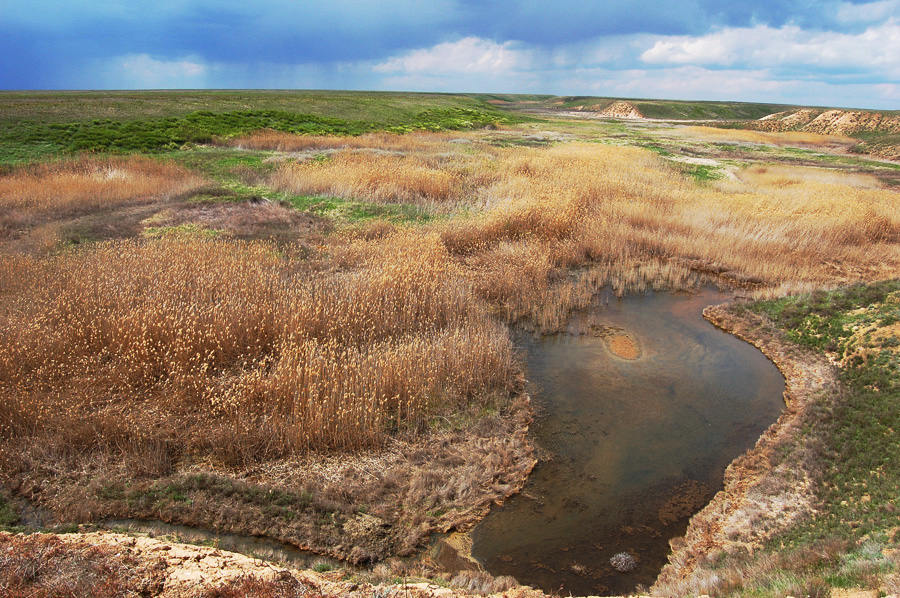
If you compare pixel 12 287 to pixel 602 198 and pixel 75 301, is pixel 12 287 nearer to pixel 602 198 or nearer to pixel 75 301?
pixel 75 301

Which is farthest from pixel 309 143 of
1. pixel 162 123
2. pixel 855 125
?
pixel 855 125

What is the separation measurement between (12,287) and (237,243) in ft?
13.1

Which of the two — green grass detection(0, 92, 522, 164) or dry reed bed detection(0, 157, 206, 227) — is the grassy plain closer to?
dry reed bed detection(0, 157, 206, 227)

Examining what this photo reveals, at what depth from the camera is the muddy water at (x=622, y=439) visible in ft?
16.9

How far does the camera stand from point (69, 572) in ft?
11.1

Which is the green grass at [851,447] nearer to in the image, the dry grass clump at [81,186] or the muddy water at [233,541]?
the muddy water at [233,541]

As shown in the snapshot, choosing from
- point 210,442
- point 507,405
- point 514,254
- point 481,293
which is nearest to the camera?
point 210,442

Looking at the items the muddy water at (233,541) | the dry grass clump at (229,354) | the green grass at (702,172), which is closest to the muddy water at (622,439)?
the dry grass clump at (229,354)

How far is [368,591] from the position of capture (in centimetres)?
362

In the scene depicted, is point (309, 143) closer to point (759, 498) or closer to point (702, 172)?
point (702, 172)

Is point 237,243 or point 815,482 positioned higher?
point 237,243

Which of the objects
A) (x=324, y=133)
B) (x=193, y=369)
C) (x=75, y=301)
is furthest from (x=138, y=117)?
(x=193, y=369)

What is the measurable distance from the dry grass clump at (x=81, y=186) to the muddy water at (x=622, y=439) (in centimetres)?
1361

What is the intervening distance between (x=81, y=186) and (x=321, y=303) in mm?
13004
